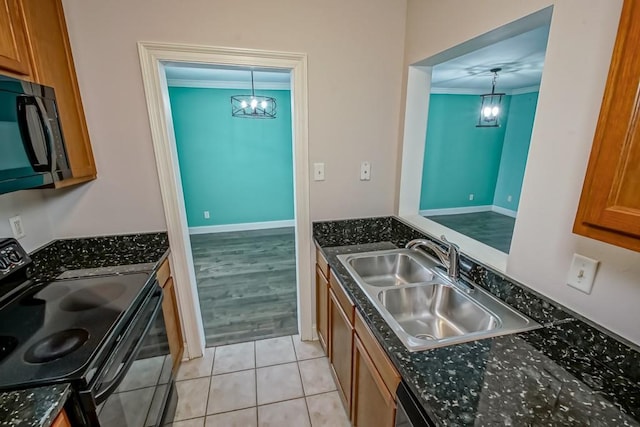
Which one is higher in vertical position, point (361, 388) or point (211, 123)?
point (211, 123)

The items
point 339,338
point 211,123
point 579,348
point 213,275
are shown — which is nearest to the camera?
point 579,348

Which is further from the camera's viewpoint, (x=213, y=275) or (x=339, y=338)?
(x=213, y=275)

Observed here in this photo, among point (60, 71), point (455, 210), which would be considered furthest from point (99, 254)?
point (455, 210)

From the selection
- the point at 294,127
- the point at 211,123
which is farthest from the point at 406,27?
the point at 211,123

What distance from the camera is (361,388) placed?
1.35 m

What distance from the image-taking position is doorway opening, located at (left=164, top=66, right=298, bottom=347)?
3.62m

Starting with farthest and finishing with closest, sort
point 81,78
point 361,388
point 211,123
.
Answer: point 211,123
point 81,78
point 361,388

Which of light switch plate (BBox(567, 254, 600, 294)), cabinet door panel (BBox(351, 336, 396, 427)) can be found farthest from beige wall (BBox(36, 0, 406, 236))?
light switch plate (BBox(567, 254, 600, 294))

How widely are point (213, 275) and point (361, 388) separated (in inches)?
96.1

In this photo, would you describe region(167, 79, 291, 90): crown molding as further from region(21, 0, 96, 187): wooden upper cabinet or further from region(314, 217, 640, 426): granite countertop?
region(314, 217, 640, 426): granite countertop

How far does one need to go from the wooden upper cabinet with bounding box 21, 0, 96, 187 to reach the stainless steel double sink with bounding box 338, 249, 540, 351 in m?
1.52

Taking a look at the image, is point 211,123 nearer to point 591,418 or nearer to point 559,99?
point 559,99

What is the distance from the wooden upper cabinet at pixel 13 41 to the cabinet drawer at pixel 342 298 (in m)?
1.68

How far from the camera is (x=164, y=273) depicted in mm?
1803
